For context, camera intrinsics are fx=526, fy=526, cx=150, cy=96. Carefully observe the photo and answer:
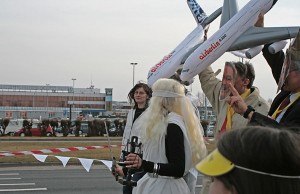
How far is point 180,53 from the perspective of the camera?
5.02 meters

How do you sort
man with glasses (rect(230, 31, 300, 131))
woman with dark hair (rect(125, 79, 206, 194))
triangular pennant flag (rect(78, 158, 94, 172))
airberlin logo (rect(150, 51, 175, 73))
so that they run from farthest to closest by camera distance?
1. triangular pennant flag (rect(78, 158, 94, 172))
2. airberlin logo (rect(150, 51, 175, 73))
3. woman with dark hair (rect(125, 79, 206, 194))
4. man with glasses (rect(230, 31, 300, 131))

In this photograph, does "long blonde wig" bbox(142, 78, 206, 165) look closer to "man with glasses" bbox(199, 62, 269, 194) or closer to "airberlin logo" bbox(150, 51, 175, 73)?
"man with glasses" bbox(199, 62, 269, 194)

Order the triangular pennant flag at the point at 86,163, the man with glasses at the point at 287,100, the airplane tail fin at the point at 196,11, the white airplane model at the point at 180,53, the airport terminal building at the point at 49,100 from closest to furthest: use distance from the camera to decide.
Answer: the man with glasses at the point at 287,100, the white airplane model at the point at 180,53, the airplane tail fin at the point at 196,11, the triangular pennant flag at the point at 86,163, the airport terminal building at the point at 49,100

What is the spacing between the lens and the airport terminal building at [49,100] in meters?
98.2

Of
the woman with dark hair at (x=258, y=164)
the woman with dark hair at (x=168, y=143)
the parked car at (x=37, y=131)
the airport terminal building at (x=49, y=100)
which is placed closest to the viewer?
the woman with dark hair at (x=258, y=164)

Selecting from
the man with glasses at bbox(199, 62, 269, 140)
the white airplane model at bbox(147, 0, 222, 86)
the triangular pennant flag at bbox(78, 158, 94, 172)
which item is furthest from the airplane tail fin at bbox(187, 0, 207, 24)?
the triangular pennant flag at bbox(78, 158, 94, 172)

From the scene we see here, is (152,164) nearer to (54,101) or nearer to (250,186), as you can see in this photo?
(250,186)

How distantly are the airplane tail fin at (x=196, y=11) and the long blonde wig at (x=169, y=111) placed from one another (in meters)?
1.54

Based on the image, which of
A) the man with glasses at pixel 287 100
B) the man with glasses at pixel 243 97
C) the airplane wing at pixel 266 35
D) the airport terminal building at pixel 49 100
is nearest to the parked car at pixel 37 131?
the man with glasses at pixel 243 97

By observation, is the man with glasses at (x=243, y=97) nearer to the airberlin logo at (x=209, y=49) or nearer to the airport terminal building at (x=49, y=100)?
the airberlin logo at (x=209, y=49)

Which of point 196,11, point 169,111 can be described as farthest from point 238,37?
point 196,11

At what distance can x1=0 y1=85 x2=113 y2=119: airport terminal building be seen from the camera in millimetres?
98250

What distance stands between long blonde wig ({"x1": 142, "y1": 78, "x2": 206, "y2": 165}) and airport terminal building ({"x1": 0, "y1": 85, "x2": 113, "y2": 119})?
303 ft

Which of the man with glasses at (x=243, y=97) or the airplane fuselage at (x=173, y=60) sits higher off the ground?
the airplane fuselage at (x=173, y=60)
